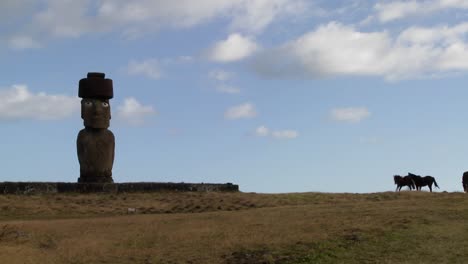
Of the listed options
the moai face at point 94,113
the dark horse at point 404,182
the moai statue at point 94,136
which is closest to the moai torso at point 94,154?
the moai statue at point 94,136

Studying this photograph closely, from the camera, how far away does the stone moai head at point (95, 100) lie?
21.5m

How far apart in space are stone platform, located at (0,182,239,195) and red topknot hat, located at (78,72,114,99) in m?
3.22

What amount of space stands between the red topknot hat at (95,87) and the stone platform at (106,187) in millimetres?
3225

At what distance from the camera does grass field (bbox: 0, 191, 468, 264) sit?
11.2 m

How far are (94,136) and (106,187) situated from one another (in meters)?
2.10

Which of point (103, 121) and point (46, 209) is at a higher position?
point (103, 121)

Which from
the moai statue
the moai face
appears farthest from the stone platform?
the moai face

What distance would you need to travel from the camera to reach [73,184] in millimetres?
20141

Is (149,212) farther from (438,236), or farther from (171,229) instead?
(438,236)

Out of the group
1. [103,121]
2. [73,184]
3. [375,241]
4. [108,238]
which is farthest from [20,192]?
[375,241]

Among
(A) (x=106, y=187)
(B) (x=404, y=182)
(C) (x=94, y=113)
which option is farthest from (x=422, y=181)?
(C) (x=94, y=113)

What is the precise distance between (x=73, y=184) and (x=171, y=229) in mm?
7367

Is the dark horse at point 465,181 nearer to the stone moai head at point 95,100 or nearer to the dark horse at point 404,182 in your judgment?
the dark horse at point 404,182

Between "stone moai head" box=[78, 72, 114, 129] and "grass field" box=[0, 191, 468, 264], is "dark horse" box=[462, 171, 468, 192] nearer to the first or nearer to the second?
"grass field" box=[0, 191, 468, 264]
